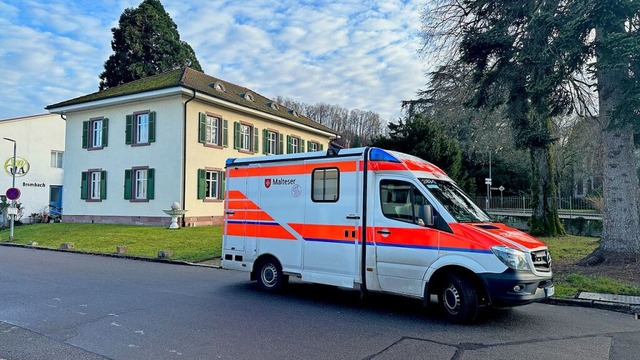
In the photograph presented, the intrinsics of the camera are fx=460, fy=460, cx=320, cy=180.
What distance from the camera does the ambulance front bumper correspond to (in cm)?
656

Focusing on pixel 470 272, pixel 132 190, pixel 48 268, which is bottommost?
pixel 48 268

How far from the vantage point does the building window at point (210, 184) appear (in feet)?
86.3

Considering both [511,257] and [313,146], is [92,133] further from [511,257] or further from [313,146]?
[511,257]

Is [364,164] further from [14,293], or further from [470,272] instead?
[14,293]

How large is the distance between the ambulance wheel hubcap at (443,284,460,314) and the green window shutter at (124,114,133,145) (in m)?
24.4

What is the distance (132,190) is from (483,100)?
20992 millimetres

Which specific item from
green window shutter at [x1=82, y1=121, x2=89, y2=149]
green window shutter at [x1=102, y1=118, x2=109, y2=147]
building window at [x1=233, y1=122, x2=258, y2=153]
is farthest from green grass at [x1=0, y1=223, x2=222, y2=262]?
building window at [x1=233, y1=122, x2=258, y2=153]

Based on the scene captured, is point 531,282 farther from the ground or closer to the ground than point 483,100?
closer to the ground

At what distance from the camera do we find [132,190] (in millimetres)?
27000

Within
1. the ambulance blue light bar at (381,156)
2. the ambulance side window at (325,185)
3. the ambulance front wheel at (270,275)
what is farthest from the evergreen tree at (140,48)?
the ambulance blue light bar at (381,156)

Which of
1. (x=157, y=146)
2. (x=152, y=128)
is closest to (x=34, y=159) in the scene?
(x=152, y=128)

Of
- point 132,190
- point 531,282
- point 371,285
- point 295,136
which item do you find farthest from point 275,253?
point 295,136

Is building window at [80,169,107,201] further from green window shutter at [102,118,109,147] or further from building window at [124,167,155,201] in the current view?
building window at [124,167,155,201]

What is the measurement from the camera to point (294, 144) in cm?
3559
